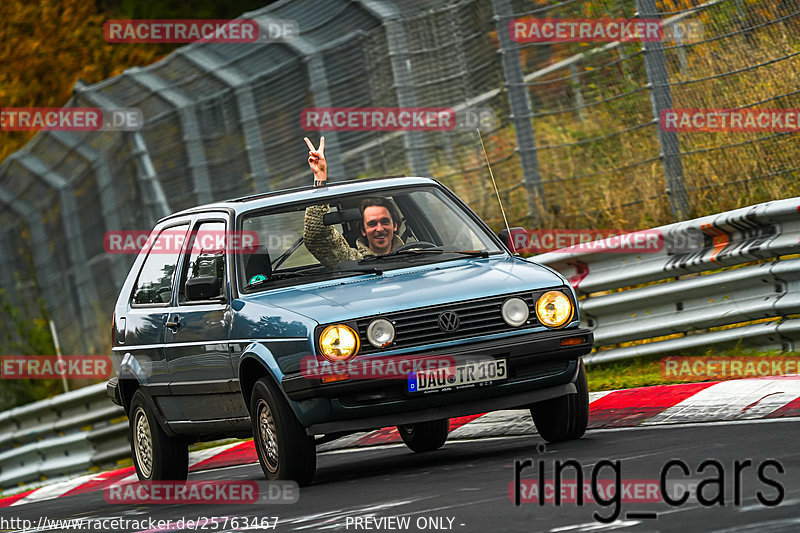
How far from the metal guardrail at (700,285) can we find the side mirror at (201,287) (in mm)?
3415

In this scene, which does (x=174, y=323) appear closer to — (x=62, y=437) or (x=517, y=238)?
(x=517, y=238)

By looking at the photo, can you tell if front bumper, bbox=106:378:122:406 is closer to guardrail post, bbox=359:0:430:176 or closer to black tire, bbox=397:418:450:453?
black tire, bbox=397:418:450:453

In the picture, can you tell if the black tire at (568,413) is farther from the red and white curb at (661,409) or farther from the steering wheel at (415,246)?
the steering wheel at (415,246)

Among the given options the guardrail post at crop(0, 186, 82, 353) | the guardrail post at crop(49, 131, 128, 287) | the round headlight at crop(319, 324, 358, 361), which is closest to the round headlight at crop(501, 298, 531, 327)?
Answer: the round headlight at crop(319, 324, 358, 361)

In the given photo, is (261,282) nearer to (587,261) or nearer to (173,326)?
(173,326)

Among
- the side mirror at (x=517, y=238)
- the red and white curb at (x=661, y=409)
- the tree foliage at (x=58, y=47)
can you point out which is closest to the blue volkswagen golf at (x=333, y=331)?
the side mirror at (x=517, y=238)

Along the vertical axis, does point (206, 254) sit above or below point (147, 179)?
below

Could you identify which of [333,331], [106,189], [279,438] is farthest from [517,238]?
[106,189]

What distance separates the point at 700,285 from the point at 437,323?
3037mm

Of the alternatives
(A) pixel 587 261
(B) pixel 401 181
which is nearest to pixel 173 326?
(B) pixel 401 181

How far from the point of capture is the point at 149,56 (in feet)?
110

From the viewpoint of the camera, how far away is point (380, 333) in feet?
27.0

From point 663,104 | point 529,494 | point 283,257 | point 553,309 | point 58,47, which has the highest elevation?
point 58,47

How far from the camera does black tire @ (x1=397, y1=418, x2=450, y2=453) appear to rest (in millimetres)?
10070
